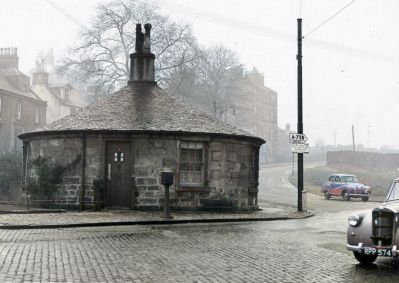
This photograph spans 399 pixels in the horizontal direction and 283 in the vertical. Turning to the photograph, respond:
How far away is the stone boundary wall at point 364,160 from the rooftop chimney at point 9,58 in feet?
133

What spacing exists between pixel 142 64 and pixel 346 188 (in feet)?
55.5

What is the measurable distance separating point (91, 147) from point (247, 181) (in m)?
6.56

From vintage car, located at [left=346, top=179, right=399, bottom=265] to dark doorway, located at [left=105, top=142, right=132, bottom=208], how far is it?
11604 mm

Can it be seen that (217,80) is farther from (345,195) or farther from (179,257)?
(179,257)

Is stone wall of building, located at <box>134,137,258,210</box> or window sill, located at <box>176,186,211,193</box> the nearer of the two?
stone wall of building, located at <box>134,137,258,210</box>

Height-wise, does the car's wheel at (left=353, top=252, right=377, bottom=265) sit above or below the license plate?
below

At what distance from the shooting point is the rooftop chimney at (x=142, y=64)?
24.5 meters

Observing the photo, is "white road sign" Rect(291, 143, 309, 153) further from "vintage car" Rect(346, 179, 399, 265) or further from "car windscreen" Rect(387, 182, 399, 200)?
"vintage car" Rect(346, 179, 399, 265)

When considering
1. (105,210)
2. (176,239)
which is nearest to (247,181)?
(105,210)

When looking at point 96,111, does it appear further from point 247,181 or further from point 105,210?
point 247,181

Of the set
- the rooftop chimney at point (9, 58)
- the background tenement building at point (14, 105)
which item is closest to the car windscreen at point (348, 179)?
the background tenement building at point (14, 105)

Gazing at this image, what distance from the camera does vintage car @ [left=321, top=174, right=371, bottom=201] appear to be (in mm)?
32906

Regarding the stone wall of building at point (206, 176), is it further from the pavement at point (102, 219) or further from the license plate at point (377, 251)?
the license plate at point (377, 251)

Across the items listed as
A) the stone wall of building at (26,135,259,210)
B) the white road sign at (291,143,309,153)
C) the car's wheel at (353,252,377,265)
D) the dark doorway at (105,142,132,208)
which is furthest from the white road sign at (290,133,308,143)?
the car's wheel at (353,252,377,265)
